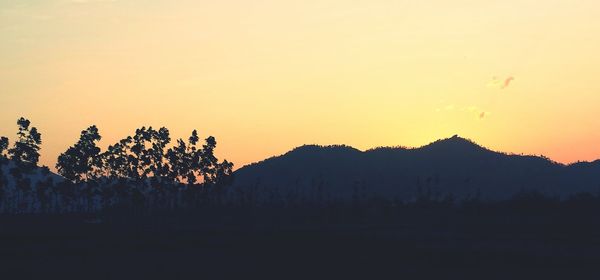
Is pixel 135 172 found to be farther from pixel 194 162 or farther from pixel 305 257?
pixel 305 257

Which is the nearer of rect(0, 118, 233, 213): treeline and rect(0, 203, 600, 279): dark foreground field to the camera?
rect(0, 203, 600, 279): dark foreground field

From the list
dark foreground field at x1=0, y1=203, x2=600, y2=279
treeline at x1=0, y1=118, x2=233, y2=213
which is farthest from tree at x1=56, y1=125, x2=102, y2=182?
dark foreground field at x1=0, y1=203, x2=600, y2=279

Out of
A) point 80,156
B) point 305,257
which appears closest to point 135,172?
Answer: point 80,156

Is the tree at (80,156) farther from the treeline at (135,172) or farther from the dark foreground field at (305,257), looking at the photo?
the dark foreground field at (305,257)

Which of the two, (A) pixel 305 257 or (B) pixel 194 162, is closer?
Result: (A) pixel 305 257

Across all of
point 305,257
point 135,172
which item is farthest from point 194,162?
point 305,257

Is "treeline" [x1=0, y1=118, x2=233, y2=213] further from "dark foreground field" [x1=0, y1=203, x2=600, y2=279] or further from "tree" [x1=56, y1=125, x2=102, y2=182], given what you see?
"dark foreground field" [x1=0, y1=203, x2=600, y2=279]

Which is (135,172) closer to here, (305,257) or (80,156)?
(80,156)

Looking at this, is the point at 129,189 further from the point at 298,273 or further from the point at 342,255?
the point at 298,273

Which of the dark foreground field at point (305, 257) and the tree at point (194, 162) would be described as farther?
the tree at point (194, 162)

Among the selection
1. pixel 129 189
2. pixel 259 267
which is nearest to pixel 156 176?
pixel 129 189

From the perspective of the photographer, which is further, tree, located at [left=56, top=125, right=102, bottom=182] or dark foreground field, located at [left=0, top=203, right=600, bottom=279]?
tree, located at [left=56, top=125, right=102, bottom=182]

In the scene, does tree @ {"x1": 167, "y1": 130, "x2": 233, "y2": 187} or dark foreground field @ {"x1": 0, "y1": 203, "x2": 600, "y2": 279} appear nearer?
dark foreground field @ {"x1": 0, "y1": 203, "x2": 600, "y2": 279}

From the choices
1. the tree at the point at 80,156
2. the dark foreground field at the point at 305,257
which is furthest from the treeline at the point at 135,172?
the dark foreground field at the point at 305,257
